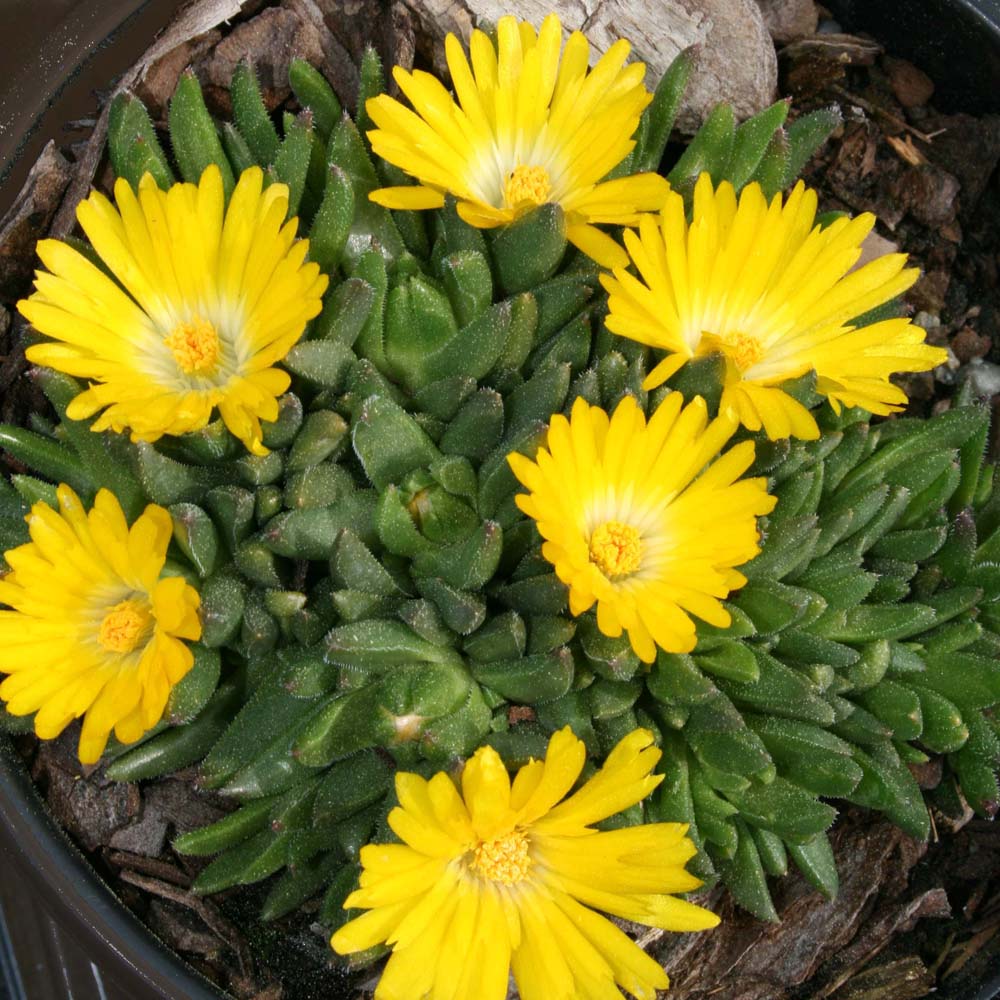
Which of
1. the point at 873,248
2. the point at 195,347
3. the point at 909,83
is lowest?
the point at 195,347

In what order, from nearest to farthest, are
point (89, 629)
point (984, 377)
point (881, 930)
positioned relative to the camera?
point (89, 629)
point (881, 930)
point (984, 377)

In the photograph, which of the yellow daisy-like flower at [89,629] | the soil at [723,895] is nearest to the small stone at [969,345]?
the soil at [723,895]

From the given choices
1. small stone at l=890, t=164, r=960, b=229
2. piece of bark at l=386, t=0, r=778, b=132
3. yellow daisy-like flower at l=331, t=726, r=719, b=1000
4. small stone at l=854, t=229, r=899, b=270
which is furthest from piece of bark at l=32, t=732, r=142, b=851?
small stone at l=890, t=164, r=960, b=229

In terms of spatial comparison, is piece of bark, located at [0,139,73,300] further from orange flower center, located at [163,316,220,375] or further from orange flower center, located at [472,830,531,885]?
orange flower center, located at [472,830,531,885]

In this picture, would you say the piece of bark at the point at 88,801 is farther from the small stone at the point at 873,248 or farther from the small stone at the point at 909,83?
the small stone at the point at 909,83

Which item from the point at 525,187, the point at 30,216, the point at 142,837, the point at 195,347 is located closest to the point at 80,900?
the point at 142,837

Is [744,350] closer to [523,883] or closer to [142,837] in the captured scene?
[523,883]

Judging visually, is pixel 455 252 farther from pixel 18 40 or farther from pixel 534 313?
pixel 18 40

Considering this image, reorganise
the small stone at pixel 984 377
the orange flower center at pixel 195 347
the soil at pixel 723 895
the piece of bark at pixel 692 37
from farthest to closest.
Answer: the small stone at pixel 984 377 → the piece of bark at pixel 692 37 → the soil at pixel 723 895 → the orange flower center at pixel 195 347

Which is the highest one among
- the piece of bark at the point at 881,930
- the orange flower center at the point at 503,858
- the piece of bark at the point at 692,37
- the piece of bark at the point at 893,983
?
the piece of bark at the point at 692,37
